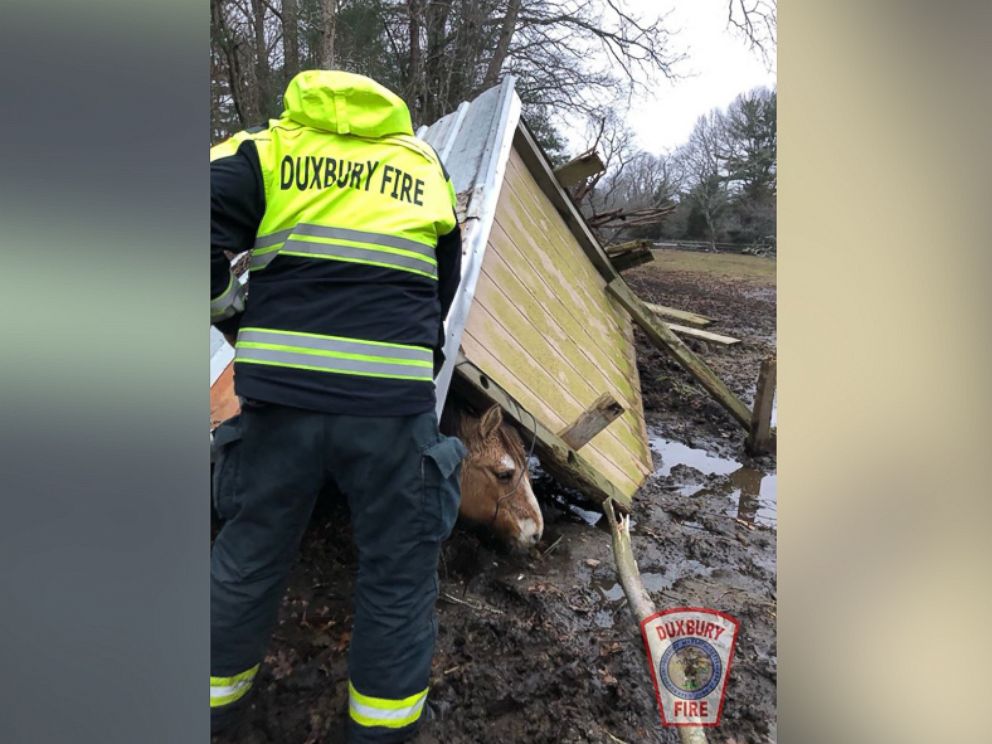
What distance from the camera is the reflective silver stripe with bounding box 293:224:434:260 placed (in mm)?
685

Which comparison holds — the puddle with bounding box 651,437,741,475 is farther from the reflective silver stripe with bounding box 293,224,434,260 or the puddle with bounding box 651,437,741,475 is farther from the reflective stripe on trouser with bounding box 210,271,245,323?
the reflective stripe on trouser with bounding box 210,271,245,323

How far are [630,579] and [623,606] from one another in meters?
0.03

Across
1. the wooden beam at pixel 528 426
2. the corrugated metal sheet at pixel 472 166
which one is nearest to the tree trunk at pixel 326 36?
the corrugated metal sheet at pixel 472 166

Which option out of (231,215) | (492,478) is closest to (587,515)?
(492,478)

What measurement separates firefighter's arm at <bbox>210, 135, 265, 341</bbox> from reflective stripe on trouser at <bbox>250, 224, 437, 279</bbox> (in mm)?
24

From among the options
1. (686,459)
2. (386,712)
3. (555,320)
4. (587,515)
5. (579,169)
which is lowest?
(386,712)

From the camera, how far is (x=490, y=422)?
1101 mm

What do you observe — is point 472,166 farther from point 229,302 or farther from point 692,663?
point 692,663

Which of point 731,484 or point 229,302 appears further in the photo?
point 731,484
